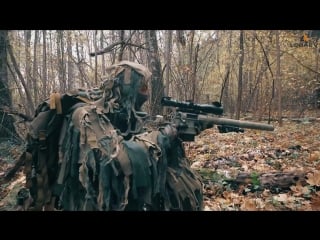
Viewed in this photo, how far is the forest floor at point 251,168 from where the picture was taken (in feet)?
13.5

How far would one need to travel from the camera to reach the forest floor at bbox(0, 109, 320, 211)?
13.5 ft

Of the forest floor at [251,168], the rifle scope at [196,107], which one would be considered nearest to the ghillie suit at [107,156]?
the rifle scope at [196,107]

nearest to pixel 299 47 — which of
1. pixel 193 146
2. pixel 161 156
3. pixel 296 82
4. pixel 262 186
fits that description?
pixel 296 82

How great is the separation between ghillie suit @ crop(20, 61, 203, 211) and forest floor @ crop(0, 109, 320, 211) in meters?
0.68

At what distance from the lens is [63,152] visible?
11.3 feet

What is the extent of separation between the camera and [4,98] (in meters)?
6.79

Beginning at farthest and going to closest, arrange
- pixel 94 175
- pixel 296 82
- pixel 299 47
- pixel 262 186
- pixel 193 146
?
pixel 296 82
pixel 299 47
pixel 193 146
pixel 262 186
pixel 94 175

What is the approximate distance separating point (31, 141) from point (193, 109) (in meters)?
1.81

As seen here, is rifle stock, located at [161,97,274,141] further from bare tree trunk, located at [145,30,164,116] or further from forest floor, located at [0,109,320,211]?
bare tree trunk, located at [145,30,164,116]

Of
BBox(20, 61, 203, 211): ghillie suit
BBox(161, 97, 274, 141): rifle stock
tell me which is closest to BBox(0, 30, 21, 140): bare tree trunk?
BBox(20, 61, 203, 211): ghillie suit

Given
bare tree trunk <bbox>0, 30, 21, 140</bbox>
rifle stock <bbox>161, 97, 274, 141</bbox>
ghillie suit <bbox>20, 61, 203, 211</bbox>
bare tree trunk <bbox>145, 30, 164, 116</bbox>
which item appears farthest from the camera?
bare tree trunk <bbox>145, 30, 164, 116</bbox>

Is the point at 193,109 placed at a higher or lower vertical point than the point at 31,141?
higher

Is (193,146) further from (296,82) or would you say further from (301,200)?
(296,82)

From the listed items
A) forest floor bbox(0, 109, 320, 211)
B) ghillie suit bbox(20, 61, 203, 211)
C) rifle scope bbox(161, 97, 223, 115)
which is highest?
rifle scope bbox(161, 97, 223, 115)
